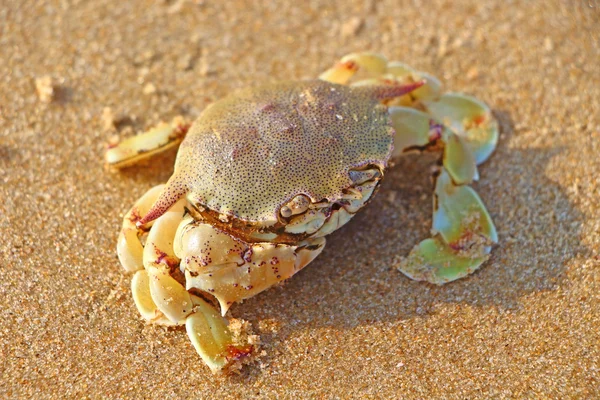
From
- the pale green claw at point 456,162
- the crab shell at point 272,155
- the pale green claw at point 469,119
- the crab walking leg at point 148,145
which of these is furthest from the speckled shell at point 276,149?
the pale green claw at point 469,119

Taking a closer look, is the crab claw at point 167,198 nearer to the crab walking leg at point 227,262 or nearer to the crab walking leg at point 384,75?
the crab walking leg at point 227,262

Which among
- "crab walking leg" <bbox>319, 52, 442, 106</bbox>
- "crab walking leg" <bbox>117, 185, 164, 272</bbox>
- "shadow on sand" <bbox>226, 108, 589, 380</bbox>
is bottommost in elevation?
"shadow on sand" <bbox>226, 108, 589, 380</bbox>

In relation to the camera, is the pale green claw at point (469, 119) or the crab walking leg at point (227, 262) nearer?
the crab walking leg at point (227, 262)

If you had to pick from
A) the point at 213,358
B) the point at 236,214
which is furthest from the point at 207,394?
the point at 236,214

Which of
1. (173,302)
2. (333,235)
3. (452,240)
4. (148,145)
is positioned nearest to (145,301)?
(173,302)

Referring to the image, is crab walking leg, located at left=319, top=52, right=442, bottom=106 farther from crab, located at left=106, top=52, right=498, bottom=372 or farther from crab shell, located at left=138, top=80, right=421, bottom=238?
crab shell, located at left=138, top=80, right=421, bottom=238

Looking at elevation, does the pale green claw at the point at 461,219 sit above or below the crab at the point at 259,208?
below

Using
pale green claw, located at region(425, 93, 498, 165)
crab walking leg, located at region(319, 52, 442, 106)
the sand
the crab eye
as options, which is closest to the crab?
the crab eye
